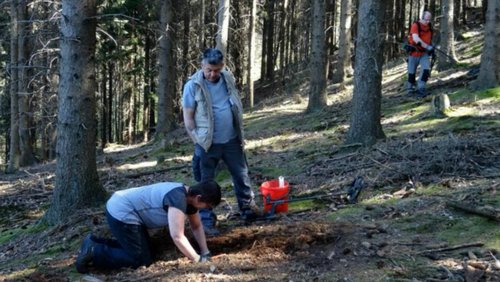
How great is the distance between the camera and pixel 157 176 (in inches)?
414

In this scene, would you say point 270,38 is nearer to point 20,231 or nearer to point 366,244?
point 20,231

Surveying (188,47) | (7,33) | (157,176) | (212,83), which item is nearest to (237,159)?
(212,83)

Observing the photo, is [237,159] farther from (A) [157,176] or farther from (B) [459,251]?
(A) [157,176]

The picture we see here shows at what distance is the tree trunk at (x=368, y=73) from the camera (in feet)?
27.8

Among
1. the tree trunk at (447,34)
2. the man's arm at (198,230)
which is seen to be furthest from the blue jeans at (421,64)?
the man's arm at (198,230)

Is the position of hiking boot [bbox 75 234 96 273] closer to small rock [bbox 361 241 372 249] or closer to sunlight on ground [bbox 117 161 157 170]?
small rock [bbox 361 241 372 249]

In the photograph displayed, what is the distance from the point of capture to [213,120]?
5836mm

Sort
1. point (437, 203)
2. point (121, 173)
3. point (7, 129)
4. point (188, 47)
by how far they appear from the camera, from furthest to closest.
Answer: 1. point (7, 129)
2. point (188, 47)
3. point (121, 173)
4. point (437, 203)

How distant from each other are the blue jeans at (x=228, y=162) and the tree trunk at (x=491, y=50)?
305 inches

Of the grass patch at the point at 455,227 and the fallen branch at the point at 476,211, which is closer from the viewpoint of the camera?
the grass patch at the point at 455,227

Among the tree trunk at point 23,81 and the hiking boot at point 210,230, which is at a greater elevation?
the tree trunk at point 23,81

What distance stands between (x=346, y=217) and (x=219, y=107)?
6.25 ft

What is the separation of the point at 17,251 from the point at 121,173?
4578 mm

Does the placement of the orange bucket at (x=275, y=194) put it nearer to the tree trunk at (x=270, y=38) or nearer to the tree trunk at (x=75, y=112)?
the tree trunk at (x=75, y=112)
